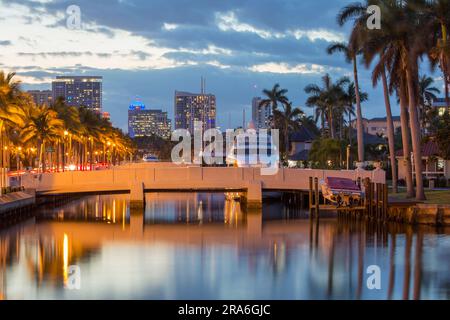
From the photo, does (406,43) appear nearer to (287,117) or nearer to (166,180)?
(166,180)

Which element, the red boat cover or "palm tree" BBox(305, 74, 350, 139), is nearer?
the red boat cover

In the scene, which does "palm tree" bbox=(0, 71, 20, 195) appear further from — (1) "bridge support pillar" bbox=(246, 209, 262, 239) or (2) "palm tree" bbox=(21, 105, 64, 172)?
(2) "palm tree" bbox=(21, 105, 64, 172)

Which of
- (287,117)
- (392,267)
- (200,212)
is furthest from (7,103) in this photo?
(287,117)

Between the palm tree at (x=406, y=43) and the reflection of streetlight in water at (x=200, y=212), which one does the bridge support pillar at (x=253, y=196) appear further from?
the palm tree at (x=406, y=43)

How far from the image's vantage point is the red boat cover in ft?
196

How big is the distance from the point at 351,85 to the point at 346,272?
235ft

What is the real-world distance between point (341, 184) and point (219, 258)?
68.1ft

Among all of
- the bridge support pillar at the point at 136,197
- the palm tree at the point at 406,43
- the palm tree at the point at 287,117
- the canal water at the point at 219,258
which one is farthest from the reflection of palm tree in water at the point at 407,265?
the palm tree at the point at 287,117

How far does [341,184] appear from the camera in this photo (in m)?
60.0

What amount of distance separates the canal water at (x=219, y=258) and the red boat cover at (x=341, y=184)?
11.2 feet

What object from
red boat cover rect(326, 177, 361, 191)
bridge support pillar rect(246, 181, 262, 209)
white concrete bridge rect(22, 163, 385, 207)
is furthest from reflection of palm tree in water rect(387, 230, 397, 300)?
bridge support pillar rect(246, 181, 262, 209)

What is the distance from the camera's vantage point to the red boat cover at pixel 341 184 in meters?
59.7

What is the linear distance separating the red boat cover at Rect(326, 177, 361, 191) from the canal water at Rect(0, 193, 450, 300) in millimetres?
3426

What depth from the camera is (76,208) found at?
7562 cm
